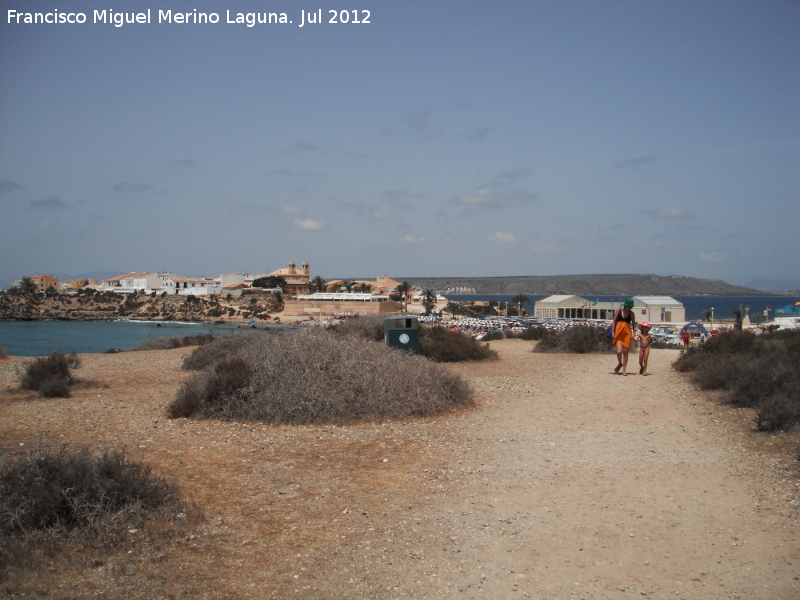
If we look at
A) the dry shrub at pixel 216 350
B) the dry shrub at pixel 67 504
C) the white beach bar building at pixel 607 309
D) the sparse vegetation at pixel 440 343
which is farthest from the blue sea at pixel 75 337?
the white beach bar building at pixel 607 309

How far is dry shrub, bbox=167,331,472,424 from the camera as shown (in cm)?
853

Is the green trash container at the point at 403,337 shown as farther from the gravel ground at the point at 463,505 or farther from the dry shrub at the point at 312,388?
the gravel ground at the point at 463,505

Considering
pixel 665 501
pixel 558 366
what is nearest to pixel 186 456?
pixel 665 501

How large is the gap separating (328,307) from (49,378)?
87.6 metres

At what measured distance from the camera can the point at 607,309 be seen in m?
51.0

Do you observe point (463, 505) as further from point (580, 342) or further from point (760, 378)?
point (580, 342)

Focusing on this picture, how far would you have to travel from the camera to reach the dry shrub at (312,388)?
853 cm

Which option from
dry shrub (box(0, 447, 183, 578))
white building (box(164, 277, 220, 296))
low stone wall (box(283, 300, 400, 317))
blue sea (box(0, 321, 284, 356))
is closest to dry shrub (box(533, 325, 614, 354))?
blue sea (box(0, 321, 284, 356))

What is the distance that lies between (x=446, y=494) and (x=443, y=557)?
1.30m

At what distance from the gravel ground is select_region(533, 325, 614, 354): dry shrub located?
30.1 ft

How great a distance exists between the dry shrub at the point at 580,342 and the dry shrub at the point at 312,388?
10.2 metres

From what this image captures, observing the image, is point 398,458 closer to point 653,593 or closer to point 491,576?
point 491,576

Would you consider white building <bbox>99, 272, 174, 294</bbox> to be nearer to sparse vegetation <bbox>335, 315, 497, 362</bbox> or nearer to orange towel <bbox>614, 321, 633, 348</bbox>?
sparse vegetation <bbox>335, 315, 497, 362</bbox>

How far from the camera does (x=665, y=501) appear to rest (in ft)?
17.4
